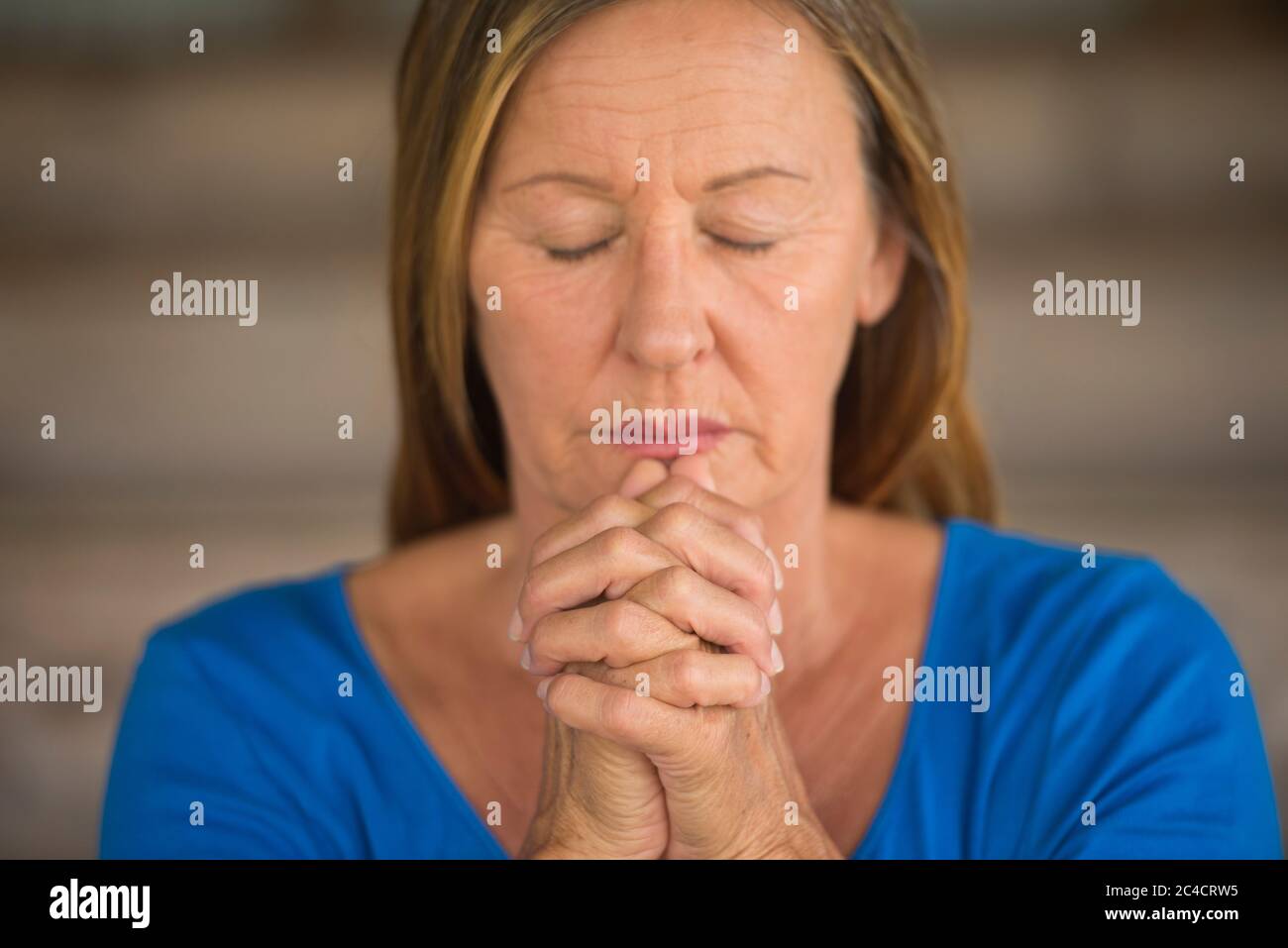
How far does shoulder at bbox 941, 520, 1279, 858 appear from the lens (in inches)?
45.3

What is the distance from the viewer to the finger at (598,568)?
1.06 meters

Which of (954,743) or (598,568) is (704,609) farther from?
(954,743)

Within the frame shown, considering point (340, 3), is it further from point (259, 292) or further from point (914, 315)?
point (914, 315)

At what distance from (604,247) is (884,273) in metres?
0.38

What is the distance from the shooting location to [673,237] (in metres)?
1.18

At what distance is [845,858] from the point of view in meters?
1.19

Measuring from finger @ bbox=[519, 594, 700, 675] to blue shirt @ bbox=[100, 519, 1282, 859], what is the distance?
0.28m

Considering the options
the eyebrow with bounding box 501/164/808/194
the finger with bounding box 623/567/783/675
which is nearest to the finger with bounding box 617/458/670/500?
the finger with bounding box 623/567/783/675

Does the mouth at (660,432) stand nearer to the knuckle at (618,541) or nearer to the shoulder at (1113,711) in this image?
the knuckle at (618,541)

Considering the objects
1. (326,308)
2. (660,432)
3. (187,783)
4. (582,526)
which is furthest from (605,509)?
(326,308)

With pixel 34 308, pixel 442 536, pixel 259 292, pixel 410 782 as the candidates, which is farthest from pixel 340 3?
pixel 410 782

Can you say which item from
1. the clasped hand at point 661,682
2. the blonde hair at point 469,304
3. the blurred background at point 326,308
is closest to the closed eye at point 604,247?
the blonde hair at point 469,304

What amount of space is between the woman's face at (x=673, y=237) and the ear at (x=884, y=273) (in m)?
0.10

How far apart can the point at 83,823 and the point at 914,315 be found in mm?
1774
